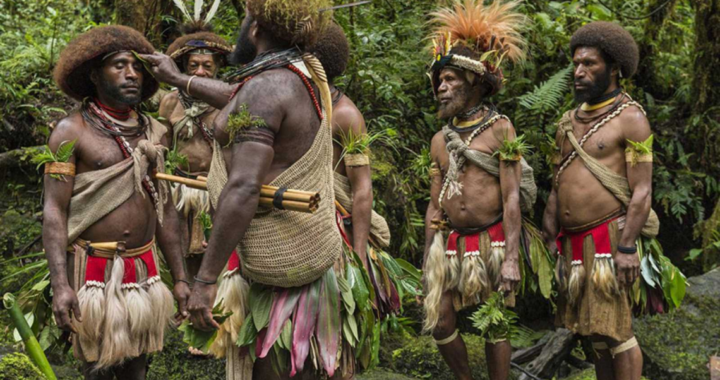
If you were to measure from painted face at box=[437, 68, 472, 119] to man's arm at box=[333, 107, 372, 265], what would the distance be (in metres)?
0.89

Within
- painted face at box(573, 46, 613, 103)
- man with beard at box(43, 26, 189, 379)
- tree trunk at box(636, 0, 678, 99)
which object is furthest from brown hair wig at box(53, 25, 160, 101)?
tree trunk at box(636, 0, 678, 99)

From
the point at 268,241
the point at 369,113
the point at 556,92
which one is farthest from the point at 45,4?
the point at 268,241

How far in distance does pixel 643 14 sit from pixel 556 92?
6.12 feet

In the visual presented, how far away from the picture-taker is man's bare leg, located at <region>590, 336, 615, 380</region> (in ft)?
18.0

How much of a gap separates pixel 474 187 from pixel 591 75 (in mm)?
1098

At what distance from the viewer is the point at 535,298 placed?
8.30 m

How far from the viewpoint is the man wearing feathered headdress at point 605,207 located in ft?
17.3

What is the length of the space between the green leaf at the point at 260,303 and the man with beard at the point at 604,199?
8.45 ft

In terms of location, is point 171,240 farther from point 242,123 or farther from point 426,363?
point 426,363

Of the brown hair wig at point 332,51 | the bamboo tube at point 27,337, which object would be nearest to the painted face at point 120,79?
the brown hair wig at point 332,51

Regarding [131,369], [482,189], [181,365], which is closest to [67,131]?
[131,369]

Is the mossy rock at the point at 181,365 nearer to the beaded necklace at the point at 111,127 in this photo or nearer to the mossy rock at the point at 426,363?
the mossy rock at the point at 426,363

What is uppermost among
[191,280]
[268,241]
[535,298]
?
[268,241]

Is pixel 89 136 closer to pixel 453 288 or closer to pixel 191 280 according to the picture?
pixel 191 280
